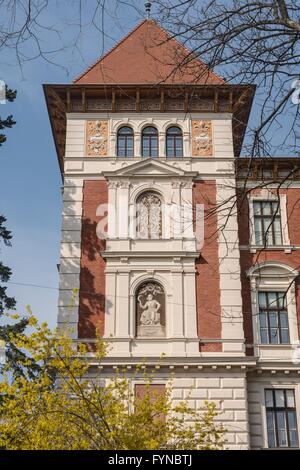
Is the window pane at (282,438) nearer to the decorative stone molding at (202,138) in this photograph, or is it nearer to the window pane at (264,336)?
the window pane at (264,336)

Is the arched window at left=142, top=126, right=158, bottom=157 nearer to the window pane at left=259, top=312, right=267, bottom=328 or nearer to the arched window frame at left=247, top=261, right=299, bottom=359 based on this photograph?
the arched window frame at left=247, top=261, right=299, bottom=359

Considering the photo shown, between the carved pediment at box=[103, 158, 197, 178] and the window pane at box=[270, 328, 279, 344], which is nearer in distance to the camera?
the window pane at box=[270, 328, 279, 344]

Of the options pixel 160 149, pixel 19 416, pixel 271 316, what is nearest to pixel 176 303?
pixel 271 316

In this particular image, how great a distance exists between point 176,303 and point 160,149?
5974 mm

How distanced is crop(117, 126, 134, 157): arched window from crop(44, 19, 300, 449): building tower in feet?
0.13

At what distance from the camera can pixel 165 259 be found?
22375mm

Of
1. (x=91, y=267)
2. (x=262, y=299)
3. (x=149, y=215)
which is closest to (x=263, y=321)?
(x=262, y=299)

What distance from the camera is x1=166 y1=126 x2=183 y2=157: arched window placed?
2436 centimetres

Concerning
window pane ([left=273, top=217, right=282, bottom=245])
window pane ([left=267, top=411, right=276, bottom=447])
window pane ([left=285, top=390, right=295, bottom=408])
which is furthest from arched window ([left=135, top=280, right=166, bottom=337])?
window pane ([left=273, top=217, right=282, bottom=245])

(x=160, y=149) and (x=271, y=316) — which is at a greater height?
(x=160, y=149)
